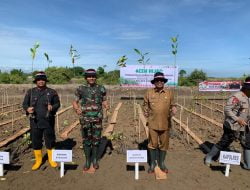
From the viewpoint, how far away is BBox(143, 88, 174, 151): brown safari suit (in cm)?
396

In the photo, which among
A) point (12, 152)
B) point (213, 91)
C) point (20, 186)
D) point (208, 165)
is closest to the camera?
point (20, 186)

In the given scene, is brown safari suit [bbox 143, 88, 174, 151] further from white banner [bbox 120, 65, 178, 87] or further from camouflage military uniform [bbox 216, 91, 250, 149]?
white banner [bbox 120, 65, 178, 87]

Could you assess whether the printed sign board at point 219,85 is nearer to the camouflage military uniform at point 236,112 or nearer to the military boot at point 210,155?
the military boot at point 210,155

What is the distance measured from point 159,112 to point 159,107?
0.24 ft

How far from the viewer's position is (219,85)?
19.6 metres

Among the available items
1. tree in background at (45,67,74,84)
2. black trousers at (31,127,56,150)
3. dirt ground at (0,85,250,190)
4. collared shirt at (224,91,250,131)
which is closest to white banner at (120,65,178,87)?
dirt ground at (0,85,250,190)

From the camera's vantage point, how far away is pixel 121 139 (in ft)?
20.5

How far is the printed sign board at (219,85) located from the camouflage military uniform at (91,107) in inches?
654

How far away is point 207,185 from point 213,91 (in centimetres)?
1721

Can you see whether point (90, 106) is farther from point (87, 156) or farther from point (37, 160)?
point (37, 160)

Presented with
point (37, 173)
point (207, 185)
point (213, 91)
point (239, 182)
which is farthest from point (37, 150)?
point (213, 91)

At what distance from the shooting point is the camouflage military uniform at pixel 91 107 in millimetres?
4098

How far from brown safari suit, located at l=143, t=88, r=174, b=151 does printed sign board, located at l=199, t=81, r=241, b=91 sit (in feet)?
53.8

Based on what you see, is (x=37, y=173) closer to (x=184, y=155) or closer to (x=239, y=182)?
(x=184, y=155)
